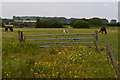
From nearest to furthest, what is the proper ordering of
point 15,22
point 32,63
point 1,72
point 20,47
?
point 1,72 → point 32,63 → point 20,47 → point 15,22

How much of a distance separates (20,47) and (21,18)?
218ft

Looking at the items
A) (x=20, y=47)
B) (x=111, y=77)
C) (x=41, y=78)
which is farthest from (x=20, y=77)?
(x=20, y=47)

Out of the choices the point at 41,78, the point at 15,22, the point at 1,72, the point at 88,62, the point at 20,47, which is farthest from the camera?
the point at 15,22

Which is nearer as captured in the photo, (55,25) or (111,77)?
(111,77)

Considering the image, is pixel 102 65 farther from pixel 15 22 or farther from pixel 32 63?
pixel 15 22

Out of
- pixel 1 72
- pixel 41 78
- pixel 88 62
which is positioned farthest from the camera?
pixel 88 62

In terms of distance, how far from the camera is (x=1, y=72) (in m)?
6.93

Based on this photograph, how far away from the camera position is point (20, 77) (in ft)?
21.2

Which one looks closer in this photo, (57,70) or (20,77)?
(20,77)

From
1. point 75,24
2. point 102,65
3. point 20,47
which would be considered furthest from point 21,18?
point 102,65

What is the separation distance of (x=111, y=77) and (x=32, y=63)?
3131 mm

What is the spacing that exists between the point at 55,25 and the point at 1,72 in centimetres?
6957

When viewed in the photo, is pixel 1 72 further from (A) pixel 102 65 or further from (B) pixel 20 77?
(A) pixel 102 65

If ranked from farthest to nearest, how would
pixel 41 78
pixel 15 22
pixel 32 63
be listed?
pixel 15 22 → pixel 32 63 → pixel 41 78
